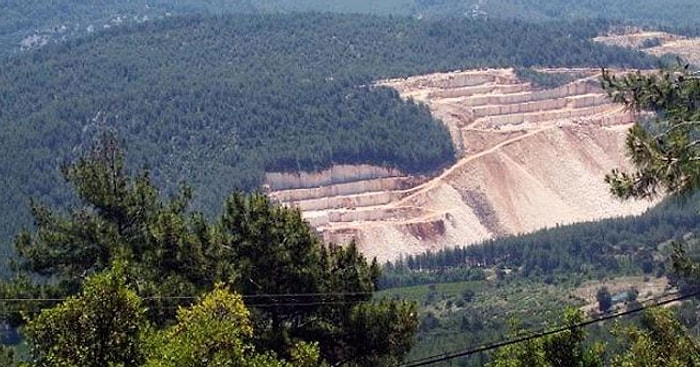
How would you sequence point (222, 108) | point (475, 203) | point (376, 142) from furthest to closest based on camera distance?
point (222, 108) → point (376, 142) → point (475, 203)

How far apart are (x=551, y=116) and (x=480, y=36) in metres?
35.0

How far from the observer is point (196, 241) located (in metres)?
26.9

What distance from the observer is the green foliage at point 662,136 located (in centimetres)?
2028

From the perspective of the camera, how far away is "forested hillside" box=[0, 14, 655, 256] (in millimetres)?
111500

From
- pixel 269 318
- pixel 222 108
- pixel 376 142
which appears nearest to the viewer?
pixel 269 318

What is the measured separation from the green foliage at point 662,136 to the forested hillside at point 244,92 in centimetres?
7274

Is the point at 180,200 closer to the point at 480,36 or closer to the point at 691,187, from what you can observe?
the point at 691,187

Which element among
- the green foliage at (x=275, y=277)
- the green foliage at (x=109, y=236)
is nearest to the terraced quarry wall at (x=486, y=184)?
the green foliage at (x=109, y=236)

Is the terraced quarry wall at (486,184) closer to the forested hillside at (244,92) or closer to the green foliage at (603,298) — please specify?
the forested hillside at (244,92)

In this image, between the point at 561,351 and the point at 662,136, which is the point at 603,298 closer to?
the point at 561,351

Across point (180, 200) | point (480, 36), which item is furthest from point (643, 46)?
point (180, 200)

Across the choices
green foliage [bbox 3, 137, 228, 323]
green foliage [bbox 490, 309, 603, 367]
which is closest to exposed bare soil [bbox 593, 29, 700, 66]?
green foliage [bbox 3, 137, 228, 323]

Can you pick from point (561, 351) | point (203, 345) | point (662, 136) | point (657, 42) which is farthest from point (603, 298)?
point (657, 42)

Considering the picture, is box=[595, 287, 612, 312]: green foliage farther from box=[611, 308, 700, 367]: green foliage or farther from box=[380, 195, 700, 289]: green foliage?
box=[611, 308, 700, 367]: green foliage
